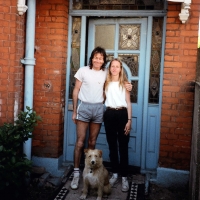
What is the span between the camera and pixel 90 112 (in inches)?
203

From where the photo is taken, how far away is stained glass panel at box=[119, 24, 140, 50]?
5.89 m

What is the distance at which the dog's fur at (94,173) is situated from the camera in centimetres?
471

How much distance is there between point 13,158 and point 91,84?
5.08ft

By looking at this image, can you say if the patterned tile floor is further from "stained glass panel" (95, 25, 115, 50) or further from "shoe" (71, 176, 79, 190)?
"stained glass panel" (95, 25, 115, 50)

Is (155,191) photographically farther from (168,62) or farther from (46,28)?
(46,28)

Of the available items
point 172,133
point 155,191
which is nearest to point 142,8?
point 172,133

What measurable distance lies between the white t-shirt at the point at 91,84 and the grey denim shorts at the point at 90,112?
0.21 feet

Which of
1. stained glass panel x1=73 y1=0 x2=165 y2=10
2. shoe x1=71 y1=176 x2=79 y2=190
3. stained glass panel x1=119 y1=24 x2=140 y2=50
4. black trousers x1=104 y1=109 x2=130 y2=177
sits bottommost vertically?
shoe x1=71 y1=176 x2=79 y2=190

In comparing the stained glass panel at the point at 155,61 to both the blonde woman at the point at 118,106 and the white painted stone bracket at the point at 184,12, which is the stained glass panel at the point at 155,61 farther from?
the blonde woman at the point at 118,106

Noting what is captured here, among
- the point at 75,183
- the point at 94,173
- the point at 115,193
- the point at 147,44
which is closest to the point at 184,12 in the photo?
the point at 147,44

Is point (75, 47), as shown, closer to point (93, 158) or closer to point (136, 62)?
point (136, 62)

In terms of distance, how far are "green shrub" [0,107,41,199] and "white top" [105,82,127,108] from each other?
117 centimetres

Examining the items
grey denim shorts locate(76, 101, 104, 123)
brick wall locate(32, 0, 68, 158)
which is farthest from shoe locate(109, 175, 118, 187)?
brick wall locate(32, 0, 68, 158)

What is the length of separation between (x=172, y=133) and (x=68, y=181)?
1840 millimetres
